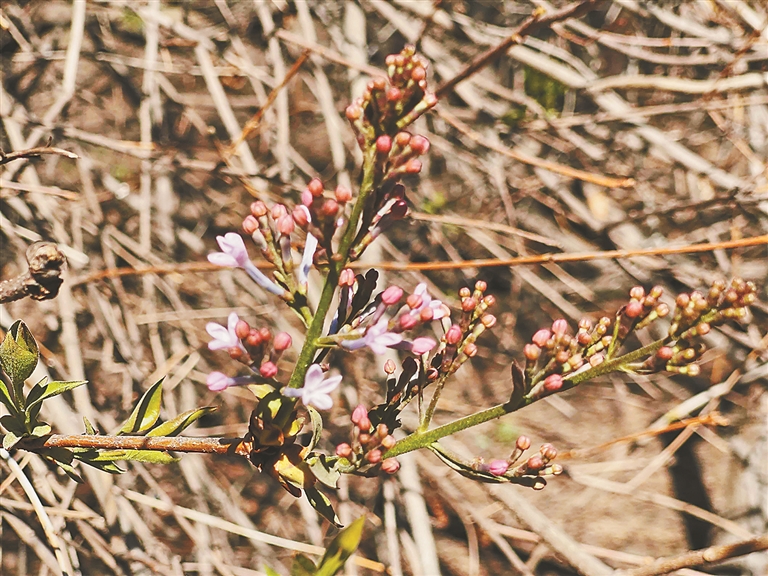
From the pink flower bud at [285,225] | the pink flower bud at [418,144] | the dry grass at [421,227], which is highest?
the pink flower bud at [418,144]

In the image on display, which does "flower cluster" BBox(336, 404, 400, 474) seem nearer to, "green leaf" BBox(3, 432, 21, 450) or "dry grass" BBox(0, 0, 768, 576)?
"green leaf" BBox(3, 432, 21, 450)

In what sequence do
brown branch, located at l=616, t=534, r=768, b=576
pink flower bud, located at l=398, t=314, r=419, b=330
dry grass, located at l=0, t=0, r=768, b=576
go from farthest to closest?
dry grass, located at l=0, t=0, r=768, b=576 < brown branch, located at l=616, t=534, r=768, b=576 < pink flower bud, located at l=398, t=314, r=419, b=330

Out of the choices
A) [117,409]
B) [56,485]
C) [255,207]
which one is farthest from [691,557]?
[117,409]

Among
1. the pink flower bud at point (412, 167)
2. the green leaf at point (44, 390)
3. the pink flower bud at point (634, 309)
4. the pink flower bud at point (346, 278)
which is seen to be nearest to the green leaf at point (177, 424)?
the green leaf at point (44, 390)

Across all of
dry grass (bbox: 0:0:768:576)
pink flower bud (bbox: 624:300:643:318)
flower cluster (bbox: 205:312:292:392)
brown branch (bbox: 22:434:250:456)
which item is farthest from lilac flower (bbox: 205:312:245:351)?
dry grass (bbox: 0:0:768:576)

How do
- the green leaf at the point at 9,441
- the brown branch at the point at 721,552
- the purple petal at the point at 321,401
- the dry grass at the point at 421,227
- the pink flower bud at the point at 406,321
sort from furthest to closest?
the dry grass at the point at 421,227, the brown branch at the point at 721,552, the green leaf at the point at 9,441, the pink flower bud at the point at 406,321, the purple petal at the point at 321,401

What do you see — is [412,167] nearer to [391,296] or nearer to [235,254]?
[391,296]

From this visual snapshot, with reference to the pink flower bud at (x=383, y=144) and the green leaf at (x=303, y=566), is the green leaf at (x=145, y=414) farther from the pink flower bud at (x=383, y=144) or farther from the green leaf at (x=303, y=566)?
the pink flower bud at (x=383, y=144)

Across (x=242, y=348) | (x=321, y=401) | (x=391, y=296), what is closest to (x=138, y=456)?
(x=242, y=348)
